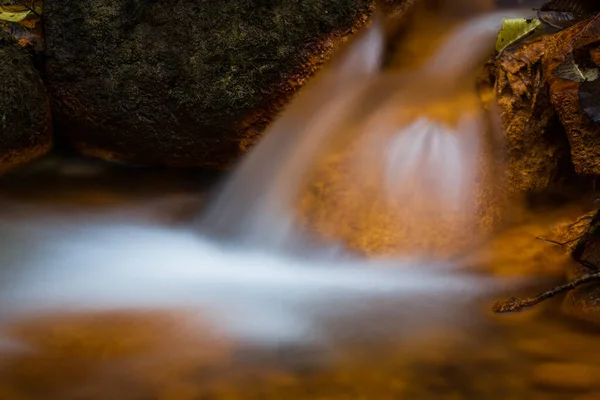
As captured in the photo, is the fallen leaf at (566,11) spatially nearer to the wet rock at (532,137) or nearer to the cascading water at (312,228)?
the wet rock at (532,137)

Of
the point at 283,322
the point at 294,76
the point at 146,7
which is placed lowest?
the point at 283,322

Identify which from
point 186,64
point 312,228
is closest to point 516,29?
point 312,228

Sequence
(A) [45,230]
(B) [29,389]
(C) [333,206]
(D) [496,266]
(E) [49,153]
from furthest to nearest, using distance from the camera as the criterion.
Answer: (E) [49,153] < (A) [45,230] < (C) [333,206] < (D) [496,266] < (B) [29,389]

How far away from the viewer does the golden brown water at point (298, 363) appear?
2109mm

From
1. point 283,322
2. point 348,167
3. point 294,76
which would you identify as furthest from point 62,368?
point 294,76

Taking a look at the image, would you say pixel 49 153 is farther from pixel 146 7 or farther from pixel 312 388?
pixel 312 388

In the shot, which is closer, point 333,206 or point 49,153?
point 333,206

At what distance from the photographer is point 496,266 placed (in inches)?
119

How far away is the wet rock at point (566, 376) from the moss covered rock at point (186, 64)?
2.43m

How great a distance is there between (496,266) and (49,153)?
309 centimetres

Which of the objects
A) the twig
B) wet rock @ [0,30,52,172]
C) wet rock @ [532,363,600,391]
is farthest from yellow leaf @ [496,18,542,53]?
wet rock @ [0,30,52,172]

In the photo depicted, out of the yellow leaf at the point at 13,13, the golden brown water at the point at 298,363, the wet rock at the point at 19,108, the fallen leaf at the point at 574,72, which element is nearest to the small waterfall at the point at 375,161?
the fallen leaf at the point at 574,72

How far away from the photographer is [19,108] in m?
4.11

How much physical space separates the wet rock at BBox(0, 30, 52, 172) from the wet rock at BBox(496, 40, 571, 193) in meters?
2.90
